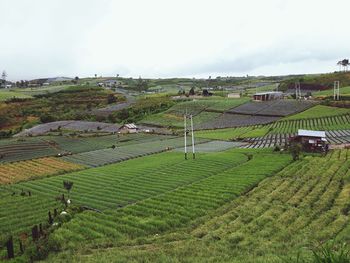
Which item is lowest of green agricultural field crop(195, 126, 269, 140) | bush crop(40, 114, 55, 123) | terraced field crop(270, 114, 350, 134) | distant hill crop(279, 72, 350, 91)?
green agricultural field crop(195, 126, 269, 140)

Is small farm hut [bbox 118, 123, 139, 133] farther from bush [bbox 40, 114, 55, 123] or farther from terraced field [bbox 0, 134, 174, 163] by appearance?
bush [bbox 40, 114, 55, 123]

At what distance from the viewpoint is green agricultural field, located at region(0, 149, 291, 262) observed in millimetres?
29625

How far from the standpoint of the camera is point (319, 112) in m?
104

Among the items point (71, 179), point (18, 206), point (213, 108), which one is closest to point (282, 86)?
point (213, 108)

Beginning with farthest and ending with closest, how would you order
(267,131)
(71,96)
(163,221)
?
(71,96), (267,131), (163,221)

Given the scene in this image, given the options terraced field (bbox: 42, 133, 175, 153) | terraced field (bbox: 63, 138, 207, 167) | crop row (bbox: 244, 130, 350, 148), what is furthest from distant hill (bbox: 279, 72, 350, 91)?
terraced field (bbox: 63, 138, 207, 167)

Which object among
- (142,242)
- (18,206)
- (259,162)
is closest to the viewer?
(142,242)

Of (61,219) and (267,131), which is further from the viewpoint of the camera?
(267,131)

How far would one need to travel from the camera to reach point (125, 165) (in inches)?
2226

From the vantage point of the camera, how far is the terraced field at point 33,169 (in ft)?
164

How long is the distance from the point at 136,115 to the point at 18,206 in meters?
89.8

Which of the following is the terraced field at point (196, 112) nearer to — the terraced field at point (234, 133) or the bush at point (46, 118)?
the terraced field at point (234, 133)

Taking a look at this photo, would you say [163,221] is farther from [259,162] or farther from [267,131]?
[267,131]

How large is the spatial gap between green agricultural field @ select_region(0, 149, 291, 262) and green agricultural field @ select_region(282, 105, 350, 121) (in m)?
45.7
